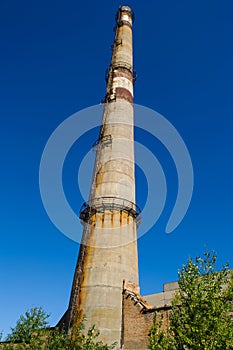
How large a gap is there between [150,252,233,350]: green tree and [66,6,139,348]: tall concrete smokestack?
737cm

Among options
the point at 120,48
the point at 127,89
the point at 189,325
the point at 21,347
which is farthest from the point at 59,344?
the point at 120,48

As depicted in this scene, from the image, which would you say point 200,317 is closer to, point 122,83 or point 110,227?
point 110,227

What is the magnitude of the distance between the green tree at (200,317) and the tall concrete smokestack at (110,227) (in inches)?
290

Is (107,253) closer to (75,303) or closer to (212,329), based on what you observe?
(75,303)

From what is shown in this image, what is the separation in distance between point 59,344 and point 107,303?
19.9 ft

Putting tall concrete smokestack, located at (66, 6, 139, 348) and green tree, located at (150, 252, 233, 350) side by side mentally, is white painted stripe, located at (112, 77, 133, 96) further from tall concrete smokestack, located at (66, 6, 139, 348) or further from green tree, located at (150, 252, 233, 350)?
green tree, located at (150, 252, 233, 350)

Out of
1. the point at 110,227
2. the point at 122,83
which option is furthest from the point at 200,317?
the point at 122,83

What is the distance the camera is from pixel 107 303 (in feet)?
61.9

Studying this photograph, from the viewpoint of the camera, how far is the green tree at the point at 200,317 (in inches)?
408

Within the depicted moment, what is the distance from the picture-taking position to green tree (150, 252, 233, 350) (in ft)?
34.0

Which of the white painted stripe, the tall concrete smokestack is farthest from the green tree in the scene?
the white painted stripe

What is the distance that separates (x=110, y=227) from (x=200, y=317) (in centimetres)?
1133

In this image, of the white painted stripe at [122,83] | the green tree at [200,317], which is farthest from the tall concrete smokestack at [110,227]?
the green tree at [200,317]

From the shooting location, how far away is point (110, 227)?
2175 cm
